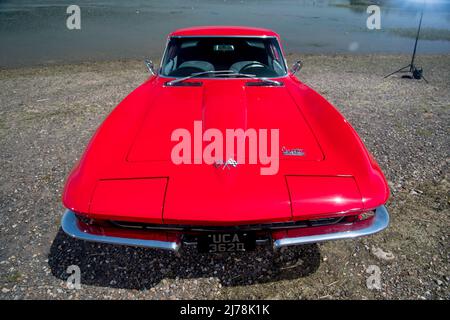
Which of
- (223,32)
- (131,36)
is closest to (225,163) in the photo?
(223,32)

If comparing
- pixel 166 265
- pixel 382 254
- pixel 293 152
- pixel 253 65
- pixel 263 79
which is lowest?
pixel 166 265

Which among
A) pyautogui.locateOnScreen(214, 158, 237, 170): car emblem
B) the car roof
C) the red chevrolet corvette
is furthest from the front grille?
the car roof

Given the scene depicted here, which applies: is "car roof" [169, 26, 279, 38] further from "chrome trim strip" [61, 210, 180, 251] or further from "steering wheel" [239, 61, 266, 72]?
"chrome trim strip" [61, 210, 180, 251]

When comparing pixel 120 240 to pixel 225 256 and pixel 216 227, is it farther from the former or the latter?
pixel 225 256

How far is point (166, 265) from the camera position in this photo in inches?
93.8

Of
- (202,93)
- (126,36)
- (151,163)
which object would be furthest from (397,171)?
(126,36)

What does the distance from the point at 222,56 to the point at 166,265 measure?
2704mm

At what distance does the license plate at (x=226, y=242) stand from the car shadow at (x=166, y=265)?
0.52 meters

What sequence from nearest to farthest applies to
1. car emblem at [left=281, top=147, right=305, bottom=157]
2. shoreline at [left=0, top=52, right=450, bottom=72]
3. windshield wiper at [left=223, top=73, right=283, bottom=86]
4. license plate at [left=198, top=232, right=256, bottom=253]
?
license plate at [left=198, top=232, right=256, bottom=253] < car emblem at [left=281, top=147, right=305, bottom=157] < windshield wiper at [left=223, top=73, right=283, bottom=86] < shoreline at [left=0, top=52, right=450, bottom=72]

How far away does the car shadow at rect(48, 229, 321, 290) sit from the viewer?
7.48ft

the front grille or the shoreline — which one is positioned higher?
the shoreline

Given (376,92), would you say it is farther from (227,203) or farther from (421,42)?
(421,42)

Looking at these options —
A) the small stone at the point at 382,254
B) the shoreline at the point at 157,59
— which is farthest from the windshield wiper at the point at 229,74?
the shoreline at the point at 157,59

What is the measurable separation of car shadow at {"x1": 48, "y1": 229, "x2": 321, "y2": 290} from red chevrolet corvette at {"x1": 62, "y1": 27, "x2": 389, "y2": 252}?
0.55 metres
